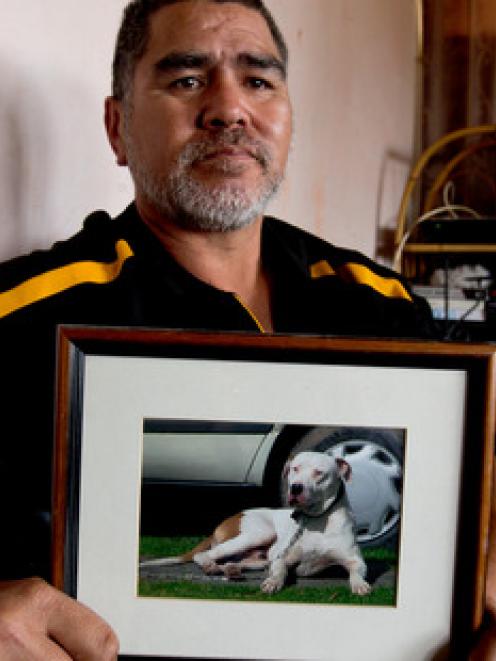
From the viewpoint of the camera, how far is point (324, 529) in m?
0.52

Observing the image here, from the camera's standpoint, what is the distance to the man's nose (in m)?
0.77

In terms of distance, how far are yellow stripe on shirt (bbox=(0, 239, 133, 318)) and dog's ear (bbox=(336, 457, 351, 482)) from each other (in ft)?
1.00

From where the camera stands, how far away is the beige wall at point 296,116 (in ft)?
2.78

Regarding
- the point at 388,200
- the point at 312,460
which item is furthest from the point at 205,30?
the point at 388,200

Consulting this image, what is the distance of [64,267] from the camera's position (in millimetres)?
720

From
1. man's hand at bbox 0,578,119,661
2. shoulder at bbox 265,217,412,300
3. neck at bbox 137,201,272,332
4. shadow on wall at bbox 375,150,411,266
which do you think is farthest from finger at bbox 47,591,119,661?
shadow on wall at bbox 375,150,411,266

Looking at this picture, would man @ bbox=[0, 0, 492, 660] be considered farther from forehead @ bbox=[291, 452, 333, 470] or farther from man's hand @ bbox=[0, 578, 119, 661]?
forehead @ bbox=[291, 452, 333, 470]

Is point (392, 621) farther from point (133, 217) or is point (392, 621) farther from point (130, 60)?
point (130, 60)

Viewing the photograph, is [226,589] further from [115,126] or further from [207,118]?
[115,126]

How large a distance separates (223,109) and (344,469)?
15.4 inches

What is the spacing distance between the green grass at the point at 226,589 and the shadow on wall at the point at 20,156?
0.43 metres

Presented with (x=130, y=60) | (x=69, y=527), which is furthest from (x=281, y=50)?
(x=69, y=527)

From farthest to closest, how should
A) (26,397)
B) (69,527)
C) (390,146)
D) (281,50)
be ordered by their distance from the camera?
(390,146)
(281,50)
(26,397)
(69,527)

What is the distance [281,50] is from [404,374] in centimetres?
50
